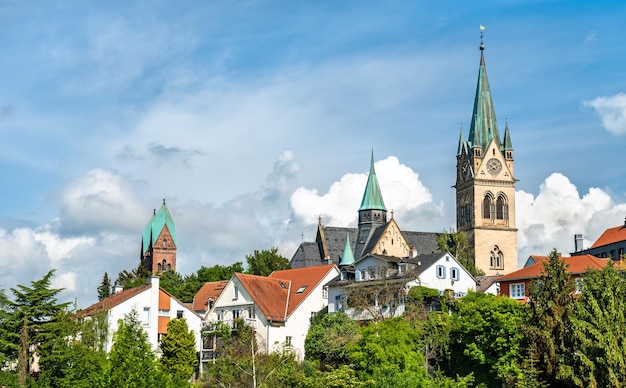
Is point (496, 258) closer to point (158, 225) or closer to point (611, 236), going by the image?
Result: point (611, 236)

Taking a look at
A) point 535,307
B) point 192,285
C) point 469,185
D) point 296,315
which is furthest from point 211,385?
point 469,185

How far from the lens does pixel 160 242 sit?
168m

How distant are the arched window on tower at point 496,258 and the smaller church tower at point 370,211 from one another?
18653 millimetres

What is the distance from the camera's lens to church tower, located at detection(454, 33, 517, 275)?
125000 mm

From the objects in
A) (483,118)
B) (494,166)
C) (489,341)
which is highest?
(483,118)

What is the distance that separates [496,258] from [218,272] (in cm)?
4282

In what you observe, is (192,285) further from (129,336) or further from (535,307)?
(535,307)

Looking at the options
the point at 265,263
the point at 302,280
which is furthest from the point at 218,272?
the point at 302,280

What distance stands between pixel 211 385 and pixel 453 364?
15723 millimetres

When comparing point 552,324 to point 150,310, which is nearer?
point 552,324

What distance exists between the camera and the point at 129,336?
62812 millimetres

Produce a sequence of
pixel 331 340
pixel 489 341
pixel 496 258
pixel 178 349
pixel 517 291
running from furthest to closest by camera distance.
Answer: pixel 496 258, pixel 178 349, pixel 517 291, pixel 331 340, pixel 489 341

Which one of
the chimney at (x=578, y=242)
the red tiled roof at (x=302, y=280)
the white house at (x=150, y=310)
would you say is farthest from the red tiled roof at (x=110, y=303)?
the chimney at (x=578, y=242)

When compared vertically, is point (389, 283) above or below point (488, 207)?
below
